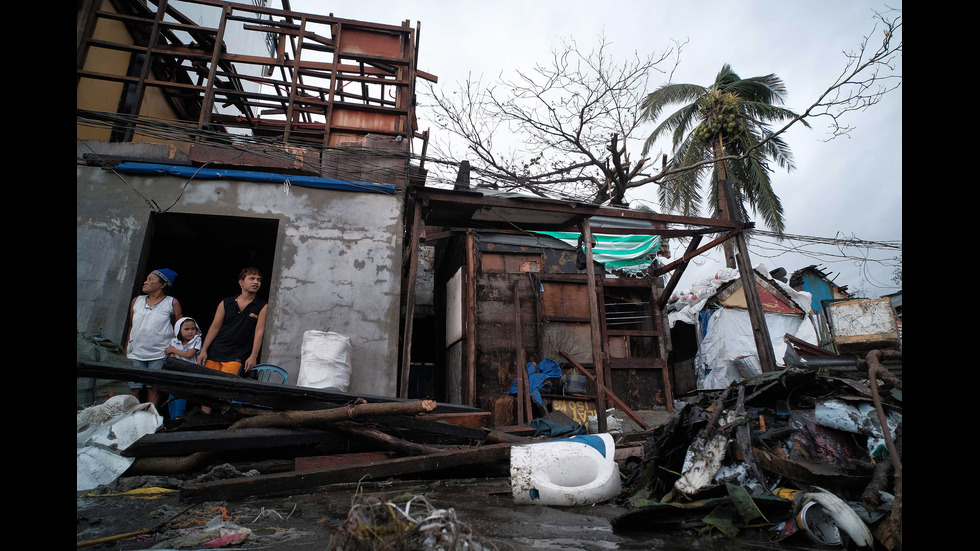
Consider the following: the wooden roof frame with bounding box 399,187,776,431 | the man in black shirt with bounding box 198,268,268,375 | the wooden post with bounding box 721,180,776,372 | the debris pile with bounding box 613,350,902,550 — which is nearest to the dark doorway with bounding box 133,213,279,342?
the man in black shirt with bounding box 198,268,268,375

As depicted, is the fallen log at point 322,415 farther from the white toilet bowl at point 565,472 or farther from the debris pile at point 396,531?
the debris pile at point 396,531

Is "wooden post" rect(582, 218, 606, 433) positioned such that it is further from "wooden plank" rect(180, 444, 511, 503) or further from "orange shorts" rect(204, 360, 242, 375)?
"orange shorts" rect(204, 360, 242, 375)

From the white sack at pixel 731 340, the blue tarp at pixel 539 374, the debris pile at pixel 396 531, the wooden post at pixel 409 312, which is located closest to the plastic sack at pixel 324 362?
the wooden post at pixel 409 312

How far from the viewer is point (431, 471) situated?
3.94 m

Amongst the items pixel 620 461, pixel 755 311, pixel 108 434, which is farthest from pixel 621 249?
pixel 108 434

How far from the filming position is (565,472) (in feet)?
11.1

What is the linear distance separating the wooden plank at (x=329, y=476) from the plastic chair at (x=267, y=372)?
84.8 inches

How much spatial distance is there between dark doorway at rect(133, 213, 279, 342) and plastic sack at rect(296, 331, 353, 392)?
7.51 ft

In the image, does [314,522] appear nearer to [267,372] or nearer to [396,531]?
[396,531]

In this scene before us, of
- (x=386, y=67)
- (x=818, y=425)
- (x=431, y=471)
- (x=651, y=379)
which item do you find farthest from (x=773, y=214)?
(x=431, y=471)

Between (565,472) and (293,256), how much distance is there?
4603 mm

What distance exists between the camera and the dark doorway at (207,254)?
736 cm
